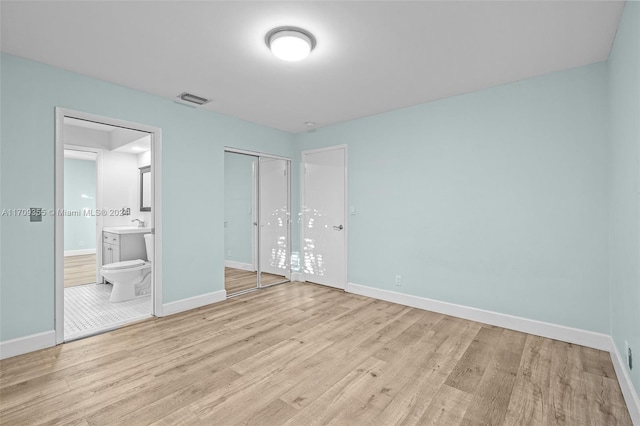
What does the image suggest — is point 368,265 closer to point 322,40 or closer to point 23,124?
point 322,40

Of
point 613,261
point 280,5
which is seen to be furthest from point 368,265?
point 280,5

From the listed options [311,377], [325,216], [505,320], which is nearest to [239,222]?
[325,216]

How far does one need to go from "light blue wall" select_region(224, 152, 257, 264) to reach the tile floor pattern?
1.30 metres

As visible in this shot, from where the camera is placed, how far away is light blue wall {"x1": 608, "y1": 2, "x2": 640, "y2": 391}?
172cm

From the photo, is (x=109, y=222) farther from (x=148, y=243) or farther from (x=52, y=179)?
(x=52, y=179)

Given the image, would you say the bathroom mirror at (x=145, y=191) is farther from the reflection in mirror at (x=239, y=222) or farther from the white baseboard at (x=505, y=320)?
the white baseboard at (x=505, y=320)

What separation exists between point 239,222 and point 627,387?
14.2ft

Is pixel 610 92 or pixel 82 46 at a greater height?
pixel 82 46

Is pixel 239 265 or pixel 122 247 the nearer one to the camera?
pixel 122 247

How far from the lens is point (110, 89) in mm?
3072

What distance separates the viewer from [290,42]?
222cm

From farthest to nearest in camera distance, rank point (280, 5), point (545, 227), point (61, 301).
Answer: point (545, 227), point (61, 301), point (280, 5)

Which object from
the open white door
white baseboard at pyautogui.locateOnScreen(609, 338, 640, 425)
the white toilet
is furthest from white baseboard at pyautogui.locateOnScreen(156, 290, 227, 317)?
white baseboard at pyautogui.locateOnScreen(609, 338, 640, 425)

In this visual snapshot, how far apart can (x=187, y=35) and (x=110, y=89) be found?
1.41 m
